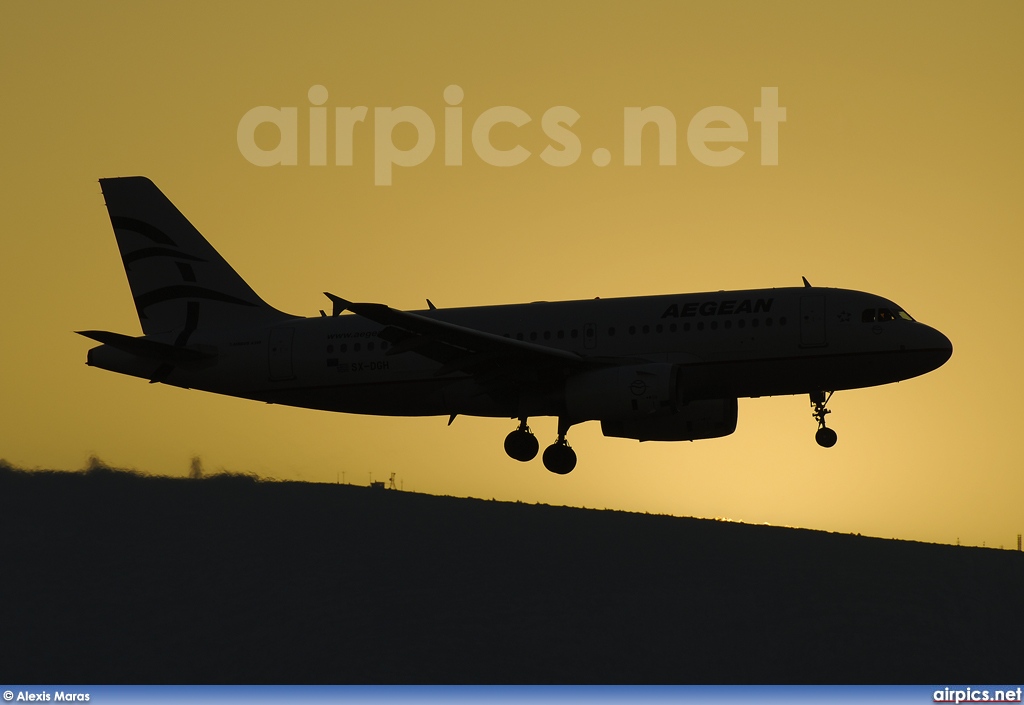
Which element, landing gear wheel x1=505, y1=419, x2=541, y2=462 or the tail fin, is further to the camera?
the tail fin

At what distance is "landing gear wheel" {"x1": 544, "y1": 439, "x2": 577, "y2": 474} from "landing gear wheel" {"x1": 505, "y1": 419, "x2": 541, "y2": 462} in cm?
61

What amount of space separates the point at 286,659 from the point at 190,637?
29.3 feet

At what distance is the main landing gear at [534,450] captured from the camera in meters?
42.4

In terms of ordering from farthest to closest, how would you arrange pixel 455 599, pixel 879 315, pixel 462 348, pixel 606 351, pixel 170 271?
pixel 455 599 < pixel 170 271 < pixel 606 351 < pixel 462 348 < pixel 879 315

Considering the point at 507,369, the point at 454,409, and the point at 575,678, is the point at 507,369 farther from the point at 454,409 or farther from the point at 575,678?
the point at 575,678

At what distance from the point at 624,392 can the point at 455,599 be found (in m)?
95.7

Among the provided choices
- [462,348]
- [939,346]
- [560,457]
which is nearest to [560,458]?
[560,457]

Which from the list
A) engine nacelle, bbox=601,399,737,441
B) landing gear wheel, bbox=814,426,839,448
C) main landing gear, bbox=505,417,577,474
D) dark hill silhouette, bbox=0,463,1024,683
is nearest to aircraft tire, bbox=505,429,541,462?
main landing gear, bbox=505,417,577,474

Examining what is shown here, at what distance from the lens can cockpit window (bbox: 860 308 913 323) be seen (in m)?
38.8

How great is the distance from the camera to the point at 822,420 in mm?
39469

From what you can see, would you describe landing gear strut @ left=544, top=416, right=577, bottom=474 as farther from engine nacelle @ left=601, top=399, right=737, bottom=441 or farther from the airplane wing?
the airplane wing

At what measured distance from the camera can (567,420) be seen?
135ft

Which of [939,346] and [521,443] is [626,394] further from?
[939,346]

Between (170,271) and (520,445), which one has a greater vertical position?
(170,271)
